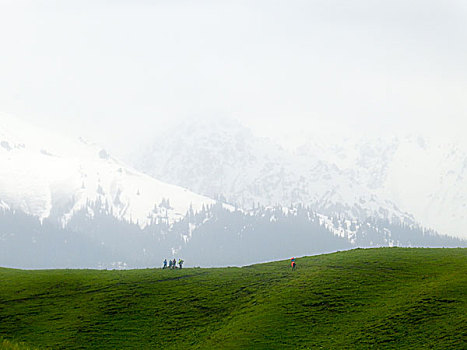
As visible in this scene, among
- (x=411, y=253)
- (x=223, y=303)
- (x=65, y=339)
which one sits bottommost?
(x=65, y=339)

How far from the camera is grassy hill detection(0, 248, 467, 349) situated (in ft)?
195

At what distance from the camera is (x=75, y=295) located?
76250mm

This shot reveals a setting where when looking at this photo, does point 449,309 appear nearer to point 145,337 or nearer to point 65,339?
point 145,337

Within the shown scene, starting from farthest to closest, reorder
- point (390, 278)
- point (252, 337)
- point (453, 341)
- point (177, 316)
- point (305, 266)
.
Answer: point (305, 266) → point (390, 278) → point (177, 316) → point (252, 337) → point (453, 341)

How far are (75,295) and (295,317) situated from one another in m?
28.4

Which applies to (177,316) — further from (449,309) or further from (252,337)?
(449,309)

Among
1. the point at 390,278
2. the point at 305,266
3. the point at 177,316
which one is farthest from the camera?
the point at 305,266

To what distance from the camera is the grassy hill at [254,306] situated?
5934 centimetres

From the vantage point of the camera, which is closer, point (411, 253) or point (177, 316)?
point (177, 316)

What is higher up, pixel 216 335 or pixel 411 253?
pixel 411 253

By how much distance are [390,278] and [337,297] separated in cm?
908

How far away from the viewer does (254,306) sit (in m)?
69.4

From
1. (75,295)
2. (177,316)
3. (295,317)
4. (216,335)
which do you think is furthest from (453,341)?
(75,295)

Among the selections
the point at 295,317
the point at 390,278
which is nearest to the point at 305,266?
the point at 390,278
